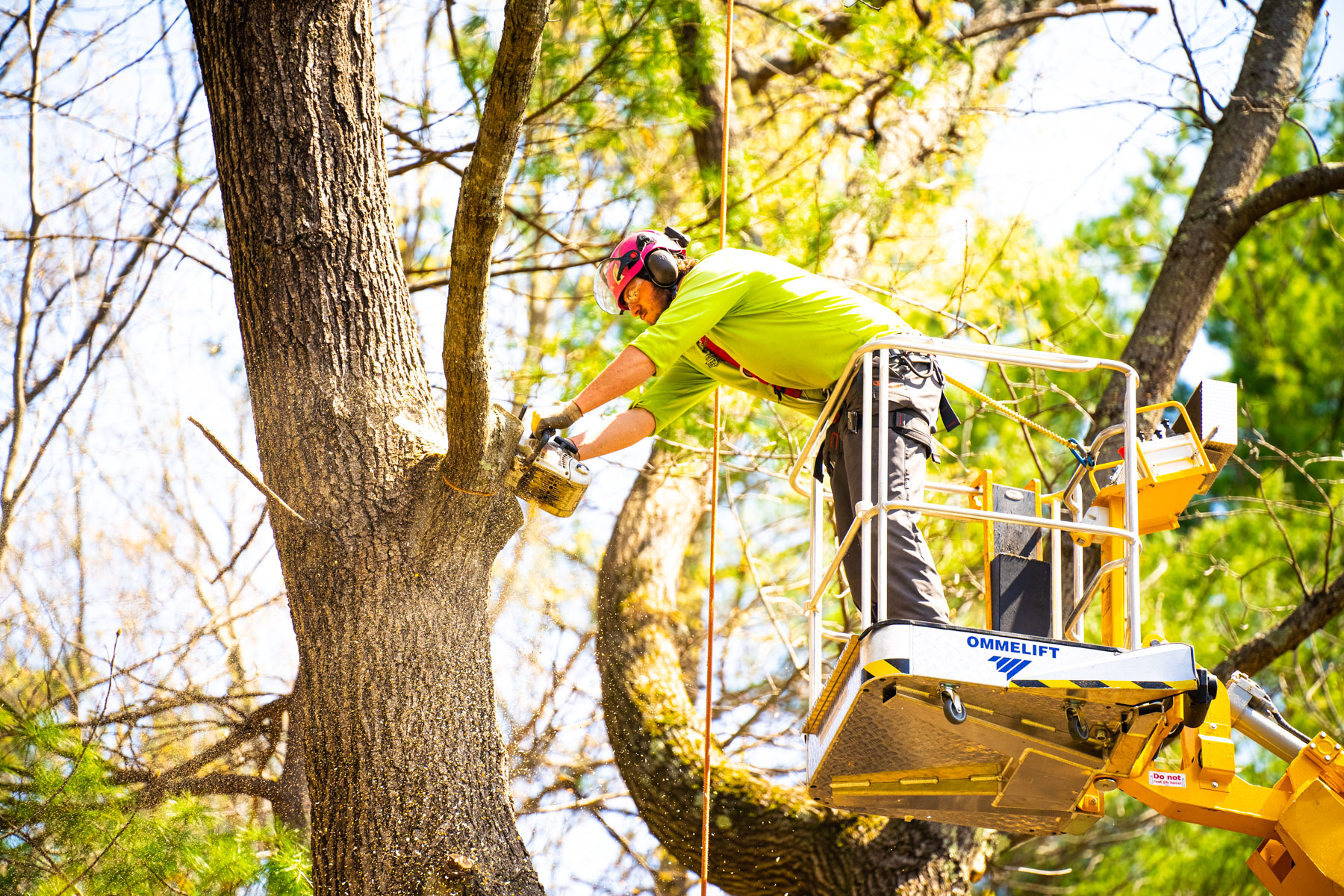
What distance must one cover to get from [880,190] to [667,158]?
1977 millimetres

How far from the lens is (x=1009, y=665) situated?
295 centimetres

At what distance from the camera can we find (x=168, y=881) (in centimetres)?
415

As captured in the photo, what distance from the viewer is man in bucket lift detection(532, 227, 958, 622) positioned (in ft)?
11.6

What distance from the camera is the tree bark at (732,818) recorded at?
5.13m

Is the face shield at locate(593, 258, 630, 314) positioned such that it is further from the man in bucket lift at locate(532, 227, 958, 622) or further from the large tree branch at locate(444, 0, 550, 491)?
the large tree branch at locate(444, 0, 550, 491)

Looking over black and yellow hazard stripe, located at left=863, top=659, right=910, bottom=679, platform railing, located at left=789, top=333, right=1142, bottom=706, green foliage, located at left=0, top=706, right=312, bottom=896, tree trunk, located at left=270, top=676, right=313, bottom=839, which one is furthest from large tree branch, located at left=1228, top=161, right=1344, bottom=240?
green foliage, located at left=0, top=706, right=312, bottom=896

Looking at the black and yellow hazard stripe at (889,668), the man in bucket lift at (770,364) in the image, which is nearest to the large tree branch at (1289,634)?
the man in bucket lift at (770,364)

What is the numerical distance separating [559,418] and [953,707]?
149 cm

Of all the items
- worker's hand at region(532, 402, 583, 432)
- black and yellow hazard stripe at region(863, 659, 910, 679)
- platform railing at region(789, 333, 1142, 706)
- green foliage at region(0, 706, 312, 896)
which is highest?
worker's hand at region(532, 402, 583, 432)

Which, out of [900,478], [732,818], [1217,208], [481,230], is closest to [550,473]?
[481,230]

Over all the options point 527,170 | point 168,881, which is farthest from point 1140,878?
point 168,881

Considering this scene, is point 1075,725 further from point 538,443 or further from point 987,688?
point 538,443

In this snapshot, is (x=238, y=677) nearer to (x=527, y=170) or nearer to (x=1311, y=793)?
(x=527, y=170)

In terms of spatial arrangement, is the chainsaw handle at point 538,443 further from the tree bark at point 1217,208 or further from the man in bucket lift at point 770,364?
the tree bark at point 1217,208
